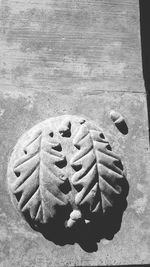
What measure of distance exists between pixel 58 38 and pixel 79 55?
137 mm

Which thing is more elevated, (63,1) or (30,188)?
(63,1)

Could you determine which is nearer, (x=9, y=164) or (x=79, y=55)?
(x=9, y=164)

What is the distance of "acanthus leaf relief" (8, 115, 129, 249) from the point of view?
1672 mm

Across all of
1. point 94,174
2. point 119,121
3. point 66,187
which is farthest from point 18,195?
point 119,121

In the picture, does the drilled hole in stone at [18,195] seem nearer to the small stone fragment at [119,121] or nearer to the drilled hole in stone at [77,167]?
the drilled hole in stone at [77,167]

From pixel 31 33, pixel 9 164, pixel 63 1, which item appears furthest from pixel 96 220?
pixel 63 1

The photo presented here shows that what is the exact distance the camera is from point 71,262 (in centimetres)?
173

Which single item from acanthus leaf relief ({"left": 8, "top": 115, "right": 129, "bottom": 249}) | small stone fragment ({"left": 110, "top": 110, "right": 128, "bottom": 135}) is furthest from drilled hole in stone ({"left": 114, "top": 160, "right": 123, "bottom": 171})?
small stone fragment ({"left": 110, "top": 110, "right": 128, "bottom": 135})

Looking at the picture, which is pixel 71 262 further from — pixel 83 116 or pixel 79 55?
pixel 79 55

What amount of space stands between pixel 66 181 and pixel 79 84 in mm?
523

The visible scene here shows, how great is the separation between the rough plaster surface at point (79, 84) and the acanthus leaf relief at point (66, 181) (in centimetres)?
6

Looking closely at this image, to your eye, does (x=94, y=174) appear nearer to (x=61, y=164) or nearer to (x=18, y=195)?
(x=61, y=164)

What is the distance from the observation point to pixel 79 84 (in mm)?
1926

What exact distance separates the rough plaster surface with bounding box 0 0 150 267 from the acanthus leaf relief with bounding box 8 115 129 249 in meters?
0.06
